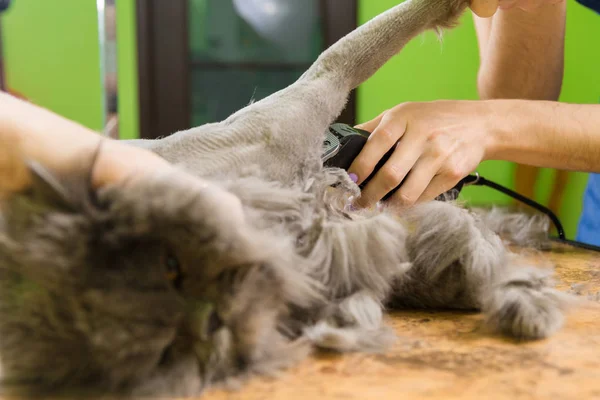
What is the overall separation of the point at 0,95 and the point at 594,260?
0.91m

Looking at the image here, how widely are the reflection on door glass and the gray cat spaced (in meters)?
2.22

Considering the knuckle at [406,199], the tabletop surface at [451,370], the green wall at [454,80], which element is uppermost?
the green wall at [454,80]

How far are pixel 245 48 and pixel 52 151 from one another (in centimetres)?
246

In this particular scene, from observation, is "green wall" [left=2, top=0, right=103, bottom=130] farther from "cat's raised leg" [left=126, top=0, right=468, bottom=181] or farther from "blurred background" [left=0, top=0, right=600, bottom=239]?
"cat's raised leg" [left=126, top=0, right=468, bottom=181]

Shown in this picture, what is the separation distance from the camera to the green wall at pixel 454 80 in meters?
2.37

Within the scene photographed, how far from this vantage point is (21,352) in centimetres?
35

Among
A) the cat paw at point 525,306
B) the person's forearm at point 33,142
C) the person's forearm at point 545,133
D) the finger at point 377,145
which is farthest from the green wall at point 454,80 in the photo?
the person's forearm at point 33,142

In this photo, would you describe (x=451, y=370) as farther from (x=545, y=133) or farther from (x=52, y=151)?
(x=545, y=133)

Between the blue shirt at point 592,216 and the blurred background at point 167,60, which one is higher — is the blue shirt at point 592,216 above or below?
below

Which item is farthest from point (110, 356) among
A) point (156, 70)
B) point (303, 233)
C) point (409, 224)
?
point (156, 70)

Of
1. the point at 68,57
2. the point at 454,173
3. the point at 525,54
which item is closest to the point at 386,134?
the point at 454,173

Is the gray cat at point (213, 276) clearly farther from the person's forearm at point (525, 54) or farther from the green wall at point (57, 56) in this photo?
the green wall at point (57, 56)

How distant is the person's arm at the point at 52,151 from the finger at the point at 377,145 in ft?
1.06

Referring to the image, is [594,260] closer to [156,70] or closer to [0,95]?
[0,95]
